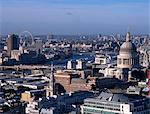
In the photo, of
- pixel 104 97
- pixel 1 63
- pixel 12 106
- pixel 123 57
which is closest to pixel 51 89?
pixel 12 106

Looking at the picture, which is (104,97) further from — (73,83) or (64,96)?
(73,83)

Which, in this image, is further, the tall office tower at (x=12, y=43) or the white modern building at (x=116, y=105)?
→ the tall office tower at (x=12, y=43)

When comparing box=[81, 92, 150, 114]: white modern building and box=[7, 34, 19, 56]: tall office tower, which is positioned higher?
box=[7, 34, 19, 56]: tall office tower

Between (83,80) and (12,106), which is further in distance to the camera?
(83,80)

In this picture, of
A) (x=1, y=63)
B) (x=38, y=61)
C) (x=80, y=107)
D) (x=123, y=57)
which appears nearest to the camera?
(x=80, y=107)

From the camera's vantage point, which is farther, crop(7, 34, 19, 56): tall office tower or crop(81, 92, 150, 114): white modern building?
crop(7, 34, 19, 56): tall office tower

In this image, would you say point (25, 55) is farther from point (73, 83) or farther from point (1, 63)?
point (73, 83)

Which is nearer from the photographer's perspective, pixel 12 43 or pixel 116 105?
pixel 116 105

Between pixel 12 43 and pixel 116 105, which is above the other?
pixel 12 43

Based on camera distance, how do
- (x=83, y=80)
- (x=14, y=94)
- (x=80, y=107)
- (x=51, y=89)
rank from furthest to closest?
(x=83, y=80) → (x=14, y=94) → (x=51, y=89) → (x=80, y=107)

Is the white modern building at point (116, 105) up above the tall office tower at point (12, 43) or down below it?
below
